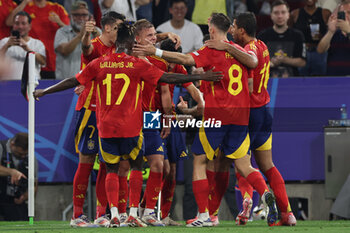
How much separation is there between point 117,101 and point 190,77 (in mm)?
825

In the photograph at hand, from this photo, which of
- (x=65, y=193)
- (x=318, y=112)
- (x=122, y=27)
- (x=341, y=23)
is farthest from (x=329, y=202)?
(x=122, y=27)

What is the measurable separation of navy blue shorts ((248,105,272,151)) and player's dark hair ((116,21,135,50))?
5.14 feet

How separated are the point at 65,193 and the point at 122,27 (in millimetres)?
4042

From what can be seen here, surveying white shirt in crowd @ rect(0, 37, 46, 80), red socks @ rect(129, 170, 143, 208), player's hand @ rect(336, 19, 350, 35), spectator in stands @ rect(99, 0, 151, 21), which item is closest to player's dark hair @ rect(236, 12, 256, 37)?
red socks @ rect(129, 170, 143, 208)

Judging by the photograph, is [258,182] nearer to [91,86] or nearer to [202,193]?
[202,193]

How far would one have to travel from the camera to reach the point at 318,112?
11547mm

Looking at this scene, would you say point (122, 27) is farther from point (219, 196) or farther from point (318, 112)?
point (318, 112)

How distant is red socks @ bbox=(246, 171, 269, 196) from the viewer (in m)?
8.25

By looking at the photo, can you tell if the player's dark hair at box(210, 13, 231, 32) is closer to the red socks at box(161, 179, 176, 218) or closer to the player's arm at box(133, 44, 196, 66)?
the player's arm at box(133, 44, 196, 66)

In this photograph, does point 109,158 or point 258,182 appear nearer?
point 258,182

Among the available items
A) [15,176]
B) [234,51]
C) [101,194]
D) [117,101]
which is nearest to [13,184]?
[15,176]

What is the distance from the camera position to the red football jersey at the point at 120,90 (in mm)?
8305

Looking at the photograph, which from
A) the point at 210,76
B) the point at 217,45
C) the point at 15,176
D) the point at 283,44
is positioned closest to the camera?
the point at 210,76

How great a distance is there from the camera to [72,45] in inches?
488
